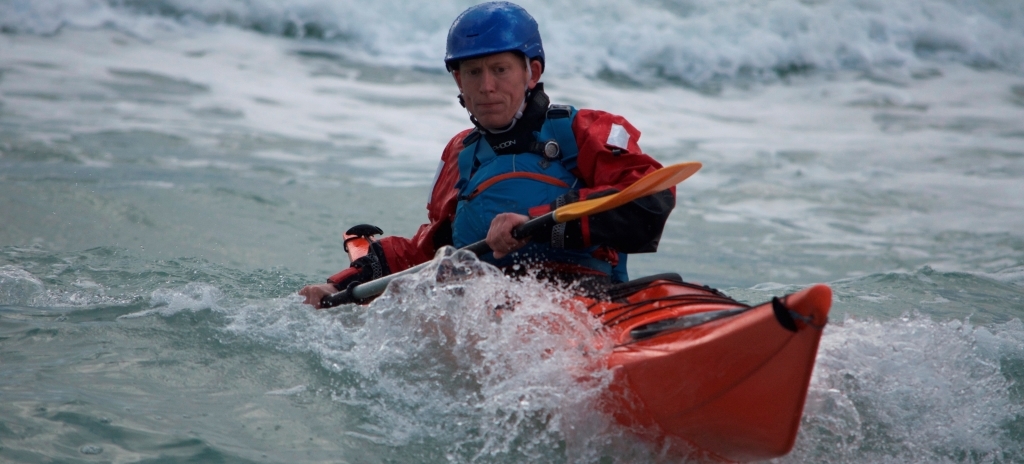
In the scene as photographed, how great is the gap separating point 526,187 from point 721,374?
3.70 ft

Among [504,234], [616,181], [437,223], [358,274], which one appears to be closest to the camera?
[504,234]

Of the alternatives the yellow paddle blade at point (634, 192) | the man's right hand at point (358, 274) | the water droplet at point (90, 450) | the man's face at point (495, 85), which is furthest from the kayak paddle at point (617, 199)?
the water droplet at point (90, 450)

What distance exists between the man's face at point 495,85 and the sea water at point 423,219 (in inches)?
22.2

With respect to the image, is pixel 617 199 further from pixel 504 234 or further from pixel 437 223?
pixel 437 223

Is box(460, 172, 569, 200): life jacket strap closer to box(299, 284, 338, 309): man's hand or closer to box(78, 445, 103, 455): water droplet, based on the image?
box(299, 284, 338, 309): man's hand

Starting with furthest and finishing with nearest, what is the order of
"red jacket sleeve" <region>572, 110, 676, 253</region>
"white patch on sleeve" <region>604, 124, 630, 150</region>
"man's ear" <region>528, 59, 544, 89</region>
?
1. "man's ear" <region>528, 59, 544, 89</region>
2. "white patch on sleeve" <region>604, 124, 630, 150</region>
3. "red jacket sleeve" <region>572, 110, 676, 253</region>

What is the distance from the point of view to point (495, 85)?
3.20m

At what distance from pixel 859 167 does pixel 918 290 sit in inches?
174

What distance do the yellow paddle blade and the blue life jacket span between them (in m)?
0.26

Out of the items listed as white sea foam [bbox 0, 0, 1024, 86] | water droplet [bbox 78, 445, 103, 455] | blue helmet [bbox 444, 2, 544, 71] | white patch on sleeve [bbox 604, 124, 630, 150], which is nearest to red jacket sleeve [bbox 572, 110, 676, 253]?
white patch on sleeve [bbox 604, 124, 630, 150]

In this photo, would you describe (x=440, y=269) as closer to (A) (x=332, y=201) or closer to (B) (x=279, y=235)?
(B) (x=279, y=235)

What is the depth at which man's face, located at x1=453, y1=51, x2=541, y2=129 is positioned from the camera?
10.5ft

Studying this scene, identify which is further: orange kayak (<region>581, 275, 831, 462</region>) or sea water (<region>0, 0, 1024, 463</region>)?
sea water (<region>0, 0, 1024, 463</region>)

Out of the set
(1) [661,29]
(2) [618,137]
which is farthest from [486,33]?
(1) [661,29]
